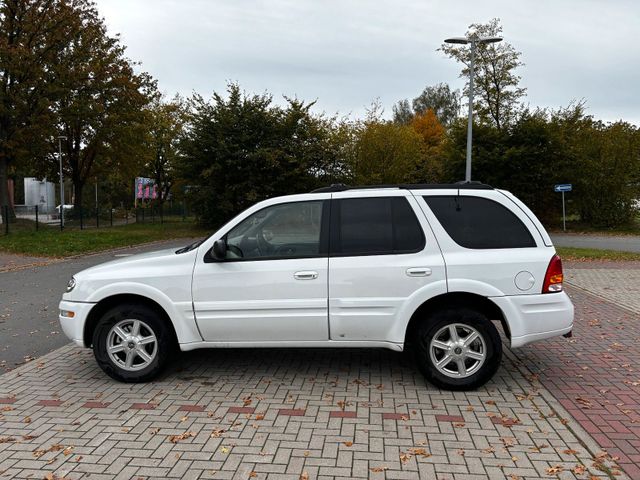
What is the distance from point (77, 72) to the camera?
83.5 ft

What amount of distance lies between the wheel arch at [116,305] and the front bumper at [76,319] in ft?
0.11

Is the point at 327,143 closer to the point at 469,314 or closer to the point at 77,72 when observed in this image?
the point at 77,72

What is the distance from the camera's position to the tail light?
456 centimetres

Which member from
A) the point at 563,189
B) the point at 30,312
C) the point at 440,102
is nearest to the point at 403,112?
the point at 440,102

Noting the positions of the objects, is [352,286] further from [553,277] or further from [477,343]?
[553,277]

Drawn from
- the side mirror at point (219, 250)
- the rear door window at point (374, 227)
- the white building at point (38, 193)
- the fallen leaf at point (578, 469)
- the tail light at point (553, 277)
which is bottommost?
the fallen leaf at point (578, 469)

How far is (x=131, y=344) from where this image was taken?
490 cm

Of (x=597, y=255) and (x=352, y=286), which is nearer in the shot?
(x=352, y=286)

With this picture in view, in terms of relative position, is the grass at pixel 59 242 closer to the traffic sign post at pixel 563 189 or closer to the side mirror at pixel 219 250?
the side mirror at pixel 219 250

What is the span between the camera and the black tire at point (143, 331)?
484 centimetres

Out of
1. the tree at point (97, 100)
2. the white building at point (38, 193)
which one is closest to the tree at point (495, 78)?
the tree at point (97, 100)

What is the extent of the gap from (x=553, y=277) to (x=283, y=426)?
2588 mm

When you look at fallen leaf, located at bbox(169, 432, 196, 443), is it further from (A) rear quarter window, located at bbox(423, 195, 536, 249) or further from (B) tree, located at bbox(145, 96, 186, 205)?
(B) tree, located at bbox(145, 96, 186, 205)

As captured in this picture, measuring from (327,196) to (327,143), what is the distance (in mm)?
23117
